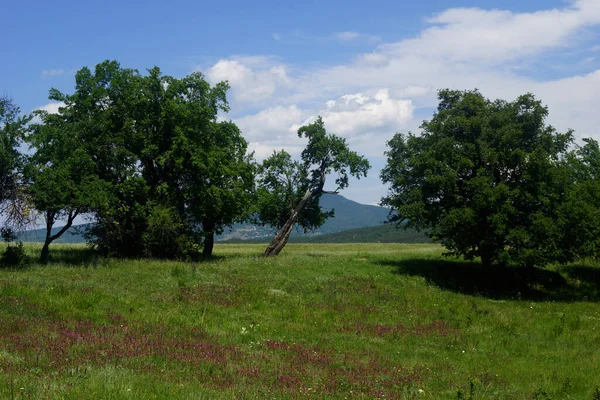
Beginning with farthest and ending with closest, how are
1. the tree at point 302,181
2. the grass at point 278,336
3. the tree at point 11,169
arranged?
the tree at point 302,181, the tree at point 11,169, the grass at point 278,336

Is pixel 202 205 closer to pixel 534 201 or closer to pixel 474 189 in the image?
pixel 474 189

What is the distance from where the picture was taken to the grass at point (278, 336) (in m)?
10.1

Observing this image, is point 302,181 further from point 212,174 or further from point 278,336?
point 278,336

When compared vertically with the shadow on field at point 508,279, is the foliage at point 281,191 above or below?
above

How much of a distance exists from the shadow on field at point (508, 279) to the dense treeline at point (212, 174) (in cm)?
195

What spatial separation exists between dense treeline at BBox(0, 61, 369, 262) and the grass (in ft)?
14.0

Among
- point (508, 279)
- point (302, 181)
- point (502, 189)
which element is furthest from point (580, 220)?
point (302, 181)

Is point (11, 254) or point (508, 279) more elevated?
point (11, 254)

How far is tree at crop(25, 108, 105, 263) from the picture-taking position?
29156 mm

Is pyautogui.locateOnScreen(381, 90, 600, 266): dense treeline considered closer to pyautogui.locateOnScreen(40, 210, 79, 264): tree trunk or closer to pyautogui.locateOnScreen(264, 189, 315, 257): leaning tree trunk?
pyautogui.locateOnScreen(264, 189, 315, 257): leaning tree trunk

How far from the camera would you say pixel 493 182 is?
32938mm

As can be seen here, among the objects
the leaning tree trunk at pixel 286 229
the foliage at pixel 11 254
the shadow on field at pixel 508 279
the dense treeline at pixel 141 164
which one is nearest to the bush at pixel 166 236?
the dense treeline at pixel 141 164

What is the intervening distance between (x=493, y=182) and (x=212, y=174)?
67.1 feet

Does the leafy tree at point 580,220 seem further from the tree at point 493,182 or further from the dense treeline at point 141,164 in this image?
the dense treeline at point 141,164
